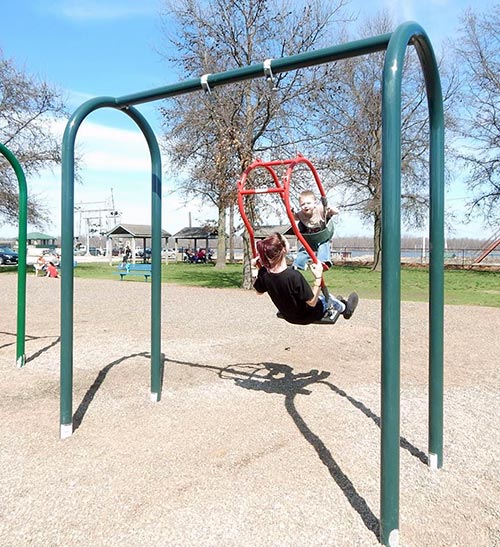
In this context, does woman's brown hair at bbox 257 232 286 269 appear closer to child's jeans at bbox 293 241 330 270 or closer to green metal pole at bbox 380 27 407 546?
child's jeans at bbox 293 241 330 270

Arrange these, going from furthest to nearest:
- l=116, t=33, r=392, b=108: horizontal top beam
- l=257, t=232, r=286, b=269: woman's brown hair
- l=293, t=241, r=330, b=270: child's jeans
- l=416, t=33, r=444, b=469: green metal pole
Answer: l=293, t=241, r=330, b=270: child's jeans
l=257, t=232, r=286, b=269: woman's brown hair
l=416, t=33, r=444, b=469: green metal pole
l=116, t=33, r=392, b=108: horizontal top beam

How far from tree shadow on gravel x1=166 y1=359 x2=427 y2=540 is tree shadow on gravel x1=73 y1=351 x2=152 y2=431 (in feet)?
1.74

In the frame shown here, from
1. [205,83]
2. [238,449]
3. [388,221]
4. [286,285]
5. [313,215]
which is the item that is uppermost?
[205,83]

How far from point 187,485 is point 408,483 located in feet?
3.99

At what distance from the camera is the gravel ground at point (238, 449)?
2.53 m

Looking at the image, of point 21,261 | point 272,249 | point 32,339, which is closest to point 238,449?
point 272,249

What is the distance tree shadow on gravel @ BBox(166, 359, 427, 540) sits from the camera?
2.80 metres

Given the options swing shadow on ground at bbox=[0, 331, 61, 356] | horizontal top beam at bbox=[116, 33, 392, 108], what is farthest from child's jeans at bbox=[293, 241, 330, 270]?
swing shadow on ground at bbox=[0, 331, 61, 356]

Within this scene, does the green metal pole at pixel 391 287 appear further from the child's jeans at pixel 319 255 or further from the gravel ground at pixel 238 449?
the child's jeans at pixel 319 255

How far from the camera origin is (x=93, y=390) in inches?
189

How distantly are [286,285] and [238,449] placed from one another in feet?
3.64

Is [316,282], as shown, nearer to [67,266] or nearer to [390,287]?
[390,287]

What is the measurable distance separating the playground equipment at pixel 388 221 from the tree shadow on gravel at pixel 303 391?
0.31 metres

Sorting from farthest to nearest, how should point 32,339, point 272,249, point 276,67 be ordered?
point 32,339 < point 272,249 < point 276,67
